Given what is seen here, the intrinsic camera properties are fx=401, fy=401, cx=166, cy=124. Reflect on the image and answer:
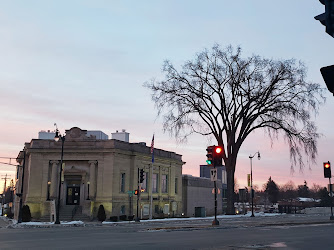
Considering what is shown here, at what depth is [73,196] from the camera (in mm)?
47594

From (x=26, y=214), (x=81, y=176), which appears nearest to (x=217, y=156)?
(x=81, y=176)

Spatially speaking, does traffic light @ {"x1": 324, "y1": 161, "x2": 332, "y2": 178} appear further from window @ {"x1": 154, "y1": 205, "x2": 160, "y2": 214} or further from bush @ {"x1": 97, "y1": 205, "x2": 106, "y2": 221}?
window @ {"x1": 154, "y1": 205, "x2": 160, "y2": 214}

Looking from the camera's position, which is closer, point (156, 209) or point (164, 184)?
point (156, 209)

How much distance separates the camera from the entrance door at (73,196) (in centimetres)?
4747

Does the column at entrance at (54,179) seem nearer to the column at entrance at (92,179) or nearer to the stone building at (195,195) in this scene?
the column at entrance at (92,179)

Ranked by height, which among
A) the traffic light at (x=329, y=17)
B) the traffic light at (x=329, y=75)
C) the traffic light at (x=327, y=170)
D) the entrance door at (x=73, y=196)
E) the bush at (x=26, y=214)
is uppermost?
the traffic light at (x=327, y=170)

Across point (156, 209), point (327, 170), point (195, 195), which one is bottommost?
point (156, 209)

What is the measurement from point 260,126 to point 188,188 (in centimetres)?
2153

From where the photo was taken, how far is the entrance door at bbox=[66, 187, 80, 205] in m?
47.5

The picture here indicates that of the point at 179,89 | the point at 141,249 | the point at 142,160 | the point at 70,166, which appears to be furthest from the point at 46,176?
the point at 141,249

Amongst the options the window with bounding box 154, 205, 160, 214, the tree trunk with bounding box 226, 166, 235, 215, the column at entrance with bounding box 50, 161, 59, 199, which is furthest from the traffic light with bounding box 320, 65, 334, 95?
the window with bounding box 154, 205, 160, 214

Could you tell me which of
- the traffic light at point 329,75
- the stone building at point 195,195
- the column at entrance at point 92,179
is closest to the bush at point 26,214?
the column at entrance at point 92,179

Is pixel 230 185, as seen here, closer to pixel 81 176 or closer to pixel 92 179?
pixel 92 179

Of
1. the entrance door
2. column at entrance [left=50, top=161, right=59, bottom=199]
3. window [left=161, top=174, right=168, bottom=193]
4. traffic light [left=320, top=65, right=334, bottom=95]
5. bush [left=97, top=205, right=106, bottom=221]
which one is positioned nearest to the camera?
traffic light [left=320, top=65, right=334, bottom=95]
